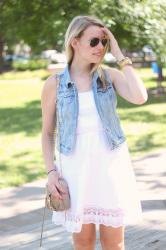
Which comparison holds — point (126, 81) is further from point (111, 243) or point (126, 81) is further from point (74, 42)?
point (111, 243)

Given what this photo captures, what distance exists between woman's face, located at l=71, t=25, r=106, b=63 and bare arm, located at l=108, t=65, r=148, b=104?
0.14 metres

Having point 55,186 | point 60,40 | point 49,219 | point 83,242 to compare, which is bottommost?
point 49,219

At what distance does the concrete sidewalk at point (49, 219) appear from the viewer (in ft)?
14.0

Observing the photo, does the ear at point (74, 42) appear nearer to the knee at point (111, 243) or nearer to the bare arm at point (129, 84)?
the bare arm at point (129, 84)

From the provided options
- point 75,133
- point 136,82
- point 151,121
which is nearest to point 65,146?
point 75,133

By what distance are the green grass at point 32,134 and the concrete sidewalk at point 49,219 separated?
685 millimetres

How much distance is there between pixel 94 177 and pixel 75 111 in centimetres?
35

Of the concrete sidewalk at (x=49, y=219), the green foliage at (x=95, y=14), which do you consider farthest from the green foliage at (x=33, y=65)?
the concrete sidewalk at (x=49, y=219)

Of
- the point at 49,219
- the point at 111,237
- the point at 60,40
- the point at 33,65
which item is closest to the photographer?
the point at 111,237

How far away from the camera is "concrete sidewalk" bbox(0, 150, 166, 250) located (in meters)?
4.27

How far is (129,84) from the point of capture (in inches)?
107

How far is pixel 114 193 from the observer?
269 centimetres

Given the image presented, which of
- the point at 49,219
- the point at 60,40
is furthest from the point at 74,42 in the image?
the point at 60,40

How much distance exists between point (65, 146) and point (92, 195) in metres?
0.28
